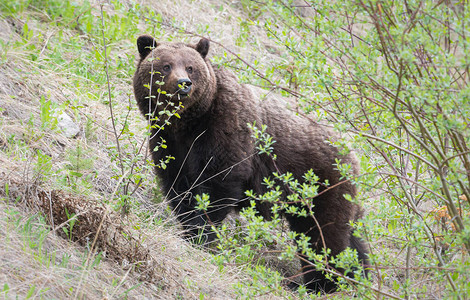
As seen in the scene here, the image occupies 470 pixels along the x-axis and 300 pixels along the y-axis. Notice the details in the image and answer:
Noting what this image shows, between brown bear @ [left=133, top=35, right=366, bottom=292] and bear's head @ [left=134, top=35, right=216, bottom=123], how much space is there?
0.01 m

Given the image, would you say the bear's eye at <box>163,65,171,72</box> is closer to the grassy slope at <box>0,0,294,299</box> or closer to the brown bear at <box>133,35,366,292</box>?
the brown bear at <box>133,35,366,292</box>

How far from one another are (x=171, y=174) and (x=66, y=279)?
9.15 ft

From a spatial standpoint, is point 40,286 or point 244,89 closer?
point 40,286

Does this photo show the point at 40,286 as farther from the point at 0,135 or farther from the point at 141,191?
the point at 141,191

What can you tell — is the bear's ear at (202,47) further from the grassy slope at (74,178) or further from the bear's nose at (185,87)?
the bear's nose at (185,87)

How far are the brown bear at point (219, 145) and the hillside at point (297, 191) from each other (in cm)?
41

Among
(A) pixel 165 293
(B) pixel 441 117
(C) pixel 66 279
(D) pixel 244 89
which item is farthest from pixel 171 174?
(B) pixel 441 117

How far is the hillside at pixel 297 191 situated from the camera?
361 cm

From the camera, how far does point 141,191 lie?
23.0 ft

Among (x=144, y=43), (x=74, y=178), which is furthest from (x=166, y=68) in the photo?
(x=74, y=178)

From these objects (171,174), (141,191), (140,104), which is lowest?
(141,191)

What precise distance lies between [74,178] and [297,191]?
2489 mm

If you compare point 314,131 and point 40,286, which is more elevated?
point 314,131

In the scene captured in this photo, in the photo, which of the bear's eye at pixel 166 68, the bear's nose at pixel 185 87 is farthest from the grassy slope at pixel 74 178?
the bear's nose at pixel 185 87
